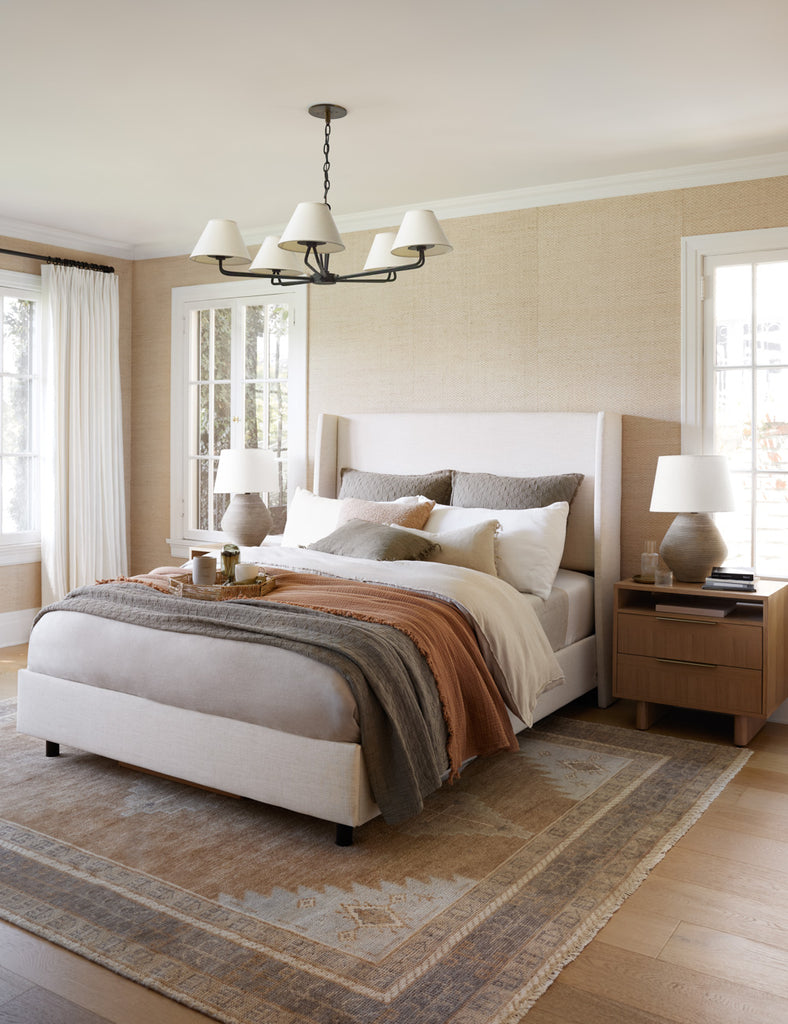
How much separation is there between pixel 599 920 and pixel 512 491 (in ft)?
7.97

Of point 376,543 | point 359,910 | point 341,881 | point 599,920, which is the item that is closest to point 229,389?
point 376,543

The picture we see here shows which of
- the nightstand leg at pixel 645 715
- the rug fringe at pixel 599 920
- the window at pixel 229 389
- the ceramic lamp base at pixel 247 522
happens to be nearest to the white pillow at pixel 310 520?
the ceramic lamp base at pixel 247 522

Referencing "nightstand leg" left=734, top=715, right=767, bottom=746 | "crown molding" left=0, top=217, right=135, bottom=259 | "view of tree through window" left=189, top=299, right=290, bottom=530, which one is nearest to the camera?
"nightstand leg" left=734, top=715, right=767, bottom=746

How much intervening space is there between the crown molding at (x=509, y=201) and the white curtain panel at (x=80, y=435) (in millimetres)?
222

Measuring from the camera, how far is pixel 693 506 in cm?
392

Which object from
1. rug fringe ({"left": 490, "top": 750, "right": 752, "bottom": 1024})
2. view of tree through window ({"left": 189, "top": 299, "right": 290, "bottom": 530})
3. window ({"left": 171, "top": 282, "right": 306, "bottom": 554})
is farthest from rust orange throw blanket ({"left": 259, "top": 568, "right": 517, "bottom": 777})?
view of tree through window ({"left": 189, "top": 299, "right": 290, "bottom": 530})

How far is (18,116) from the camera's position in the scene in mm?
3721

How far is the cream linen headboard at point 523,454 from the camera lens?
4332mm

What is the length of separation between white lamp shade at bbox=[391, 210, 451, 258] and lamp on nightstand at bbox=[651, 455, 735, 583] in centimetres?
142

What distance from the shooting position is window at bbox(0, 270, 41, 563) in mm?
5590

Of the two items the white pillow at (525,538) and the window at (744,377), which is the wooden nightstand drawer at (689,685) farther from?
the window at (744,377)

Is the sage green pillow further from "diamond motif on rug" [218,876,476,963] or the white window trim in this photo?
"diamond motif on rug" [218,876,476,963]

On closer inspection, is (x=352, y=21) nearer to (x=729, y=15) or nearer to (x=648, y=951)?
(x=729, y=15)

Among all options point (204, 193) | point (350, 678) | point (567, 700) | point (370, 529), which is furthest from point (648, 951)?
point (204, 193)
